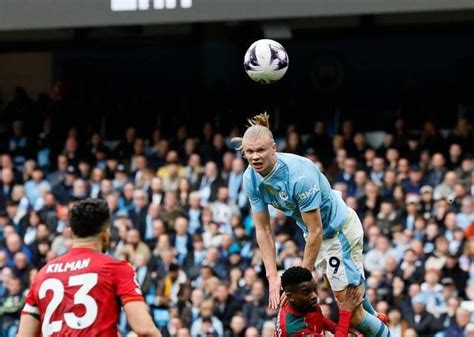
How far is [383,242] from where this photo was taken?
1705cm

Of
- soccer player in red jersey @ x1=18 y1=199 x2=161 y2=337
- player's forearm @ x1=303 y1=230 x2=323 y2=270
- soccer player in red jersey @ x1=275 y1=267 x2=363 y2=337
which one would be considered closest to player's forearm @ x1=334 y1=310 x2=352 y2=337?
soccer player in red jersey @ x1=275 y1=267 x2=363 y2=337

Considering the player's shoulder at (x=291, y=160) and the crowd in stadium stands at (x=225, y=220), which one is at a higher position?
the player's shoulder at (x=291, y=160)

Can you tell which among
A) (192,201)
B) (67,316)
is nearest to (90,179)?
(192,201)

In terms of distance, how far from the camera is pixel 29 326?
7715mm

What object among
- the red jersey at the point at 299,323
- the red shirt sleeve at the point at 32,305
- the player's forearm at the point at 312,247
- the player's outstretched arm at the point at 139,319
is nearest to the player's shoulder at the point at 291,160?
the player's forearm at the point at 312,247

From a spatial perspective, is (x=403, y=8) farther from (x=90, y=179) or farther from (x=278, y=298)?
(x=278, y=298)

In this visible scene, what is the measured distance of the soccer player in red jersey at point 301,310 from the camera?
917 cm

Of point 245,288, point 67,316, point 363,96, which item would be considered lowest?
point 245,288

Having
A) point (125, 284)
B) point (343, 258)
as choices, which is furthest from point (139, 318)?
point (343, 258)

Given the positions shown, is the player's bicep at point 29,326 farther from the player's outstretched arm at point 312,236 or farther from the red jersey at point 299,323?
the player's outstretched arm at point 312,236

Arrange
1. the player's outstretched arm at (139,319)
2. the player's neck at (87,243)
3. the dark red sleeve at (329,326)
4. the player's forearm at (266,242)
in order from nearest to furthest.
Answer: the player's outstretched arm at (139,319)
the player's neck at (87,243)
the dark red sleeve at (329,326)
the player's forearm at (266,242)

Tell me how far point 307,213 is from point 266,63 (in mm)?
1680

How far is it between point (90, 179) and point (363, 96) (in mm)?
5435

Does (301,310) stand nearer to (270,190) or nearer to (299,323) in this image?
(299,323)
